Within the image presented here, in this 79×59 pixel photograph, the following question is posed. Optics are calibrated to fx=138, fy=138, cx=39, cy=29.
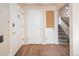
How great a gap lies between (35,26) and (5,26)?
414 centimetres

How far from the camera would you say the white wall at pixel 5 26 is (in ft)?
10.3

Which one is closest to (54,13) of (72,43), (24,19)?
(24,19)

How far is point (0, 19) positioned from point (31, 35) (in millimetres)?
4359

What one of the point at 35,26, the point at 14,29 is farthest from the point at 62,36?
the point at 14,29

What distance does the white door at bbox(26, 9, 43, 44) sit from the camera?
7465 millimetres

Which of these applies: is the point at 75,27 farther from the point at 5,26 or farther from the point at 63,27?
the point at 63,27

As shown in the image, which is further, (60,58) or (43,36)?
(43,36)

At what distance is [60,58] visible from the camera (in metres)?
1.15

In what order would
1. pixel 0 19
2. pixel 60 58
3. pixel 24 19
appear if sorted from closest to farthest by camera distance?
pixel 60 58 → pixel 0 19 → pixel 24 19

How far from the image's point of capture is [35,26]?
7504 mm

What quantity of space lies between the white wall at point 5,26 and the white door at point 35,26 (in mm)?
3836

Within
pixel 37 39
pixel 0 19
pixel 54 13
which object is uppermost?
pixel 54 13

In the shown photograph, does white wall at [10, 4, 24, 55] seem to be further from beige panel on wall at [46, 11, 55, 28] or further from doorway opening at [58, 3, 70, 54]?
doorway opening at [58, 3, 70, 54]

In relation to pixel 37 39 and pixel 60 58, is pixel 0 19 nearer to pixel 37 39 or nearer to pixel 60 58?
pixel 60 58
